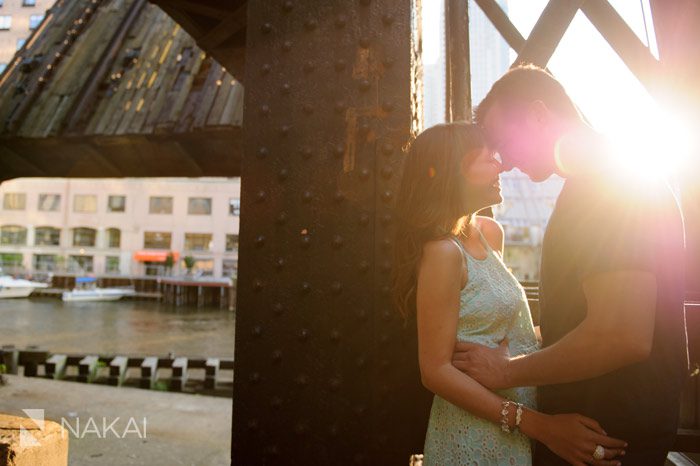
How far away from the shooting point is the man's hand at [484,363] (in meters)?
1.28

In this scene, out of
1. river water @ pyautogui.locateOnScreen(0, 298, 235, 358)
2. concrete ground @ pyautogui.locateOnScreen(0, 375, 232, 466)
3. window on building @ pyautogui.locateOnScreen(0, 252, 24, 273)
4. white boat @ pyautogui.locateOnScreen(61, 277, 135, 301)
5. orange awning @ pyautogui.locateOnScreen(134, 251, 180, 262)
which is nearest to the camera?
concrete ground @ pyautogui.locateOnScreen(0, 375, 232, 466)

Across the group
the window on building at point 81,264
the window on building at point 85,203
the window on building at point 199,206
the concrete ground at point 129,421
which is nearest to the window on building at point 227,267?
the window on building at point 199,206

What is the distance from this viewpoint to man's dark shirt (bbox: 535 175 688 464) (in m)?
1.14

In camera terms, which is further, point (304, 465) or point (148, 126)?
point (148, 126)

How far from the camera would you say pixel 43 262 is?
5534cm

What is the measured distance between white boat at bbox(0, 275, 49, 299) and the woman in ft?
194

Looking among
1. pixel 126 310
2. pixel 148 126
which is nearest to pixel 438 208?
pixel 148 126

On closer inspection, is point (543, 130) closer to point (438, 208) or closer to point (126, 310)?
point (438, 208)

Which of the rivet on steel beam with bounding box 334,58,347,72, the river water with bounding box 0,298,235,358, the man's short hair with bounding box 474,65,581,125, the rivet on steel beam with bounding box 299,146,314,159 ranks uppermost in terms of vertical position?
the rivet on steel beam with bounding box 334,58,347,72

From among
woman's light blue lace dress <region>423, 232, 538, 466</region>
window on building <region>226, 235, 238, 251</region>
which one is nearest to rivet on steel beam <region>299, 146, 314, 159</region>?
woman's light blue lace dress <region>423, 232, 538, 466</region>

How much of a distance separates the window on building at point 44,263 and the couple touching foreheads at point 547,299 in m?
63.7

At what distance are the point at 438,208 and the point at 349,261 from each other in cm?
31

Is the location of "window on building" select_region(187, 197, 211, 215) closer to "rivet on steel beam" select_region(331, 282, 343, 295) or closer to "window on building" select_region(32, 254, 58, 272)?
"window on building" select_region(32, 254, 58, 272)

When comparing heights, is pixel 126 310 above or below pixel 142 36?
below
